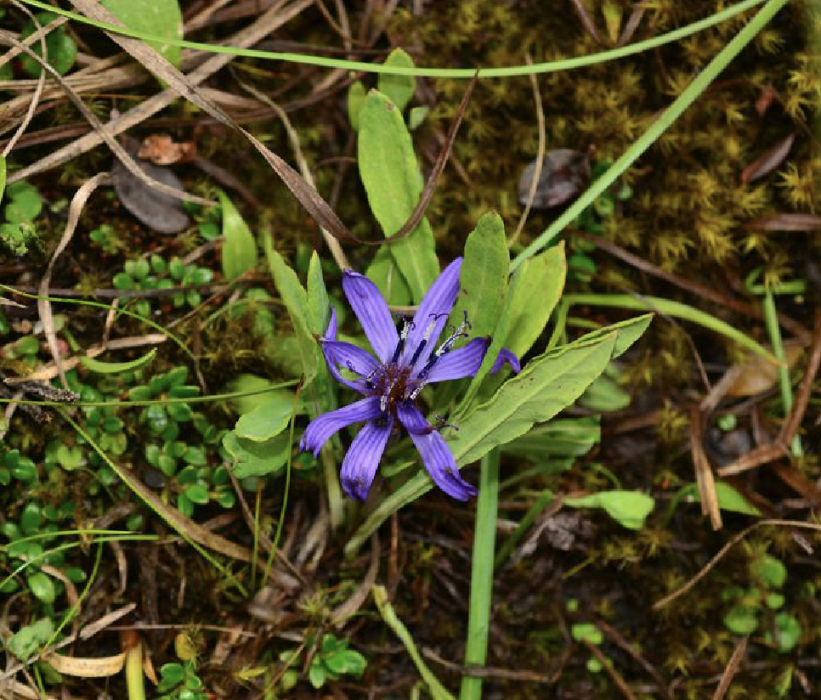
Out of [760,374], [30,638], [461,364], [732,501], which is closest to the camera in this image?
[461,364]

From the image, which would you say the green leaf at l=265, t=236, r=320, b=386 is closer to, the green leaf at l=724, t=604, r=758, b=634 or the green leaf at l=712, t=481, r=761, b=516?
the green leaf at l=712, t=481, r=761, b=516

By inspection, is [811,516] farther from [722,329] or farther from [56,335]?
[56,335]

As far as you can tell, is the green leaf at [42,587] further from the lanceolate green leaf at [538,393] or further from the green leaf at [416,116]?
the green leaf at [416,116]

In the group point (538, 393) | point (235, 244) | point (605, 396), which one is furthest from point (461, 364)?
point (235, 244)

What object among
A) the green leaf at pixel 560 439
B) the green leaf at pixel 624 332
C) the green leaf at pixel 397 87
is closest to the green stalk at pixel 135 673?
the green leaf at pixel 560 439

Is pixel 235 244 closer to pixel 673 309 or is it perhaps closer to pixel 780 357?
pixel 673 309

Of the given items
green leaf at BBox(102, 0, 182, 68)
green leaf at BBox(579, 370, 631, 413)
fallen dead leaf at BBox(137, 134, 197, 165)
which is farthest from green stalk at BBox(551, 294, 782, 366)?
green leaf at BBox(102, 0, 182, 68)
